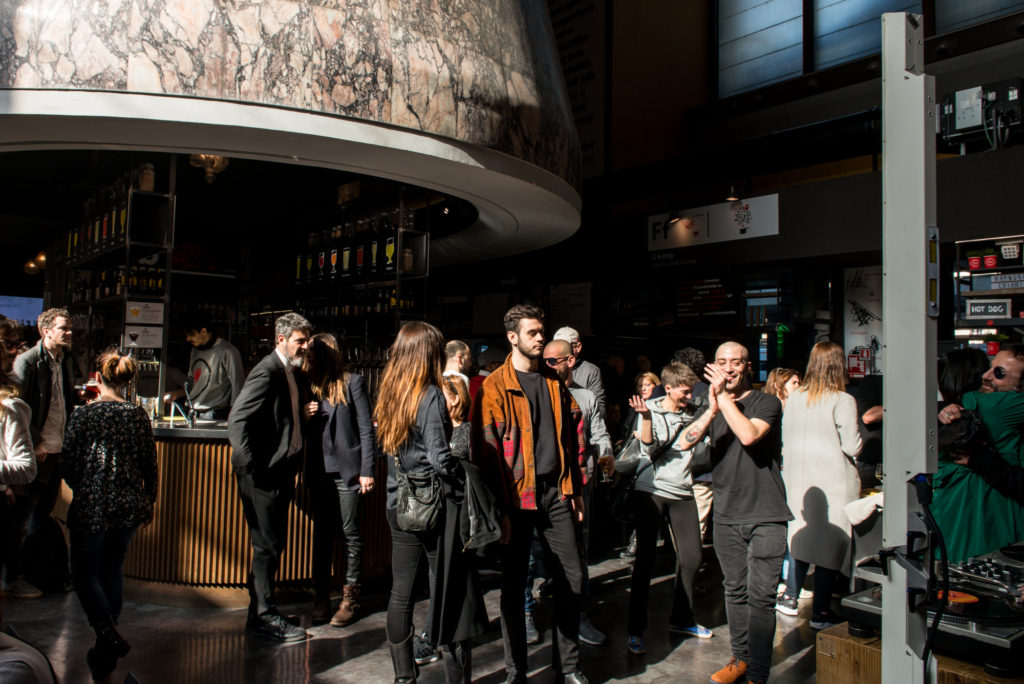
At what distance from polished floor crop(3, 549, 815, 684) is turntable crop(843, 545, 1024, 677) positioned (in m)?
1.09

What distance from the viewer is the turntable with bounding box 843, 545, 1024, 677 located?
2.34 metres

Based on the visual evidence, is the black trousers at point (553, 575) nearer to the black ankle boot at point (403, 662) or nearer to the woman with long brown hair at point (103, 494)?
the black ankle boot at point (403, 662)

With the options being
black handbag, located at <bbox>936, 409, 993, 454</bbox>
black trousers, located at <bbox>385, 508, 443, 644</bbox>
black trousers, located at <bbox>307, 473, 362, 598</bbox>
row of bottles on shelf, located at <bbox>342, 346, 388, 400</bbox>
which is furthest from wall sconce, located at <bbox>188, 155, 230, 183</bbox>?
black handbag, located at <bbox>936, 409, 993, 454</bbox>

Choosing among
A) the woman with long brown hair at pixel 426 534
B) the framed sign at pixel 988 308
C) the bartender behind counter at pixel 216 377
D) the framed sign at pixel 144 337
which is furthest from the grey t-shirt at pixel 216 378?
the framed sign at pixel 988 308

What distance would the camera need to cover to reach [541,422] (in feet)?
11.3

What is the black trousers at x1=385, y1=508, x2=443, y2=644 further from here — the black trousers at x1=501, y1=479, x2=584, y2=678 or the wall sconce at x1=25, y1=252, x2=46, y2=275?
the wall sconce at x1=25, y1=252, x2=46, y2=275

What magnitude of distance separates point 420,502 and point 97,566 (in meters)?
1.65

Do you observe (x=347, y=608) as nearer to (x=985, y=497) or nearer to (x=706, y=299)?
(x=985, y=497)

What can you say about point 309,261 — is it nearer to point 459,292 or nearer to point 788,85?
point 459,292

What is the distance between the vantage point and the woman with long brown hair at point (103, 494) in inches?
138

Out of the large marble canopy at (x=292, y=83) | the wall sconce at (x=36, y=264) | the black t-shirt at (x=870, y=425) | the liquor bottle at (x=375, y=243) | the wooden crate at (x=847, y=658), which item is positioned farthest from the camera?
the wall sconce at (x=36, y=264)

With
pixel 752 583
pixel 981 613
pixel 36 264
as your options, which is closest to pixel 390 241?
pixel 752 583

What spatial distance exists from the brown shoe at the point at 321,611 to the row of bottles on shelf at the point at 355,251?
3957 millimetres

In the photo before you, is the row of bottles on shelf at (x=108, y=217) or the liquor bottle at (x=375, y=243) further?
the liquor bottle at (x=375, y=243)
